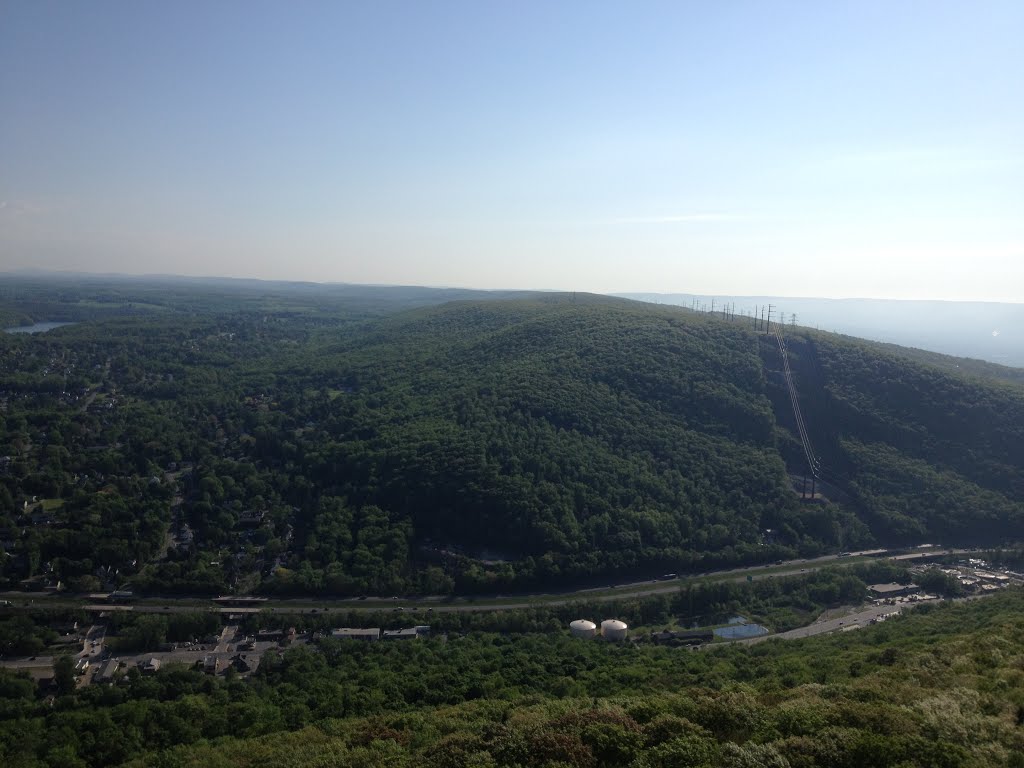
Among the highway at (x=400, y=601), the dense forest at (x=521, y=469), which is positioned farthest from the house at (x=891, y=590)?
the highway at (x=400, y=601)

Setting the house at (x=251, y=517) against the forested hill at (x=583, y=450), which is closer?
the forested hill at (x=583, y=450)

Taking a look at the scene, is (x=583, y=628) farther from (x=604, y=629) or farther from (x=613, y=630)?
(x=613, y=630)

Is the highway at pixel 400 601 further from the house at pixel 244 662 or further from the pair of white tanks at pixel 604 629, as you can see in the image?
the house at pixel 244 662

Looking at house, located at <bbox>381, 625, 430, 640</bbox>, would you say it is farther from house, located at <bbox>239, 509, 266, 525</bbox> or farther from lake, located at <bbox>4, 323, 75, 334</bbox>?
lake, located at <bbox>4, 323, 75, 334</bbox>

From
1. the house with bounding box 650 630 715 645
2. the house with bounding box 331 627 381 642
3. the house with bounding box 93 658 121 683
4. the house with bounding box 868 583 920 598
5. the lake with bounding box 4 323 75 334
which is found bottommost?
the house with bounding box 93 658 121 683

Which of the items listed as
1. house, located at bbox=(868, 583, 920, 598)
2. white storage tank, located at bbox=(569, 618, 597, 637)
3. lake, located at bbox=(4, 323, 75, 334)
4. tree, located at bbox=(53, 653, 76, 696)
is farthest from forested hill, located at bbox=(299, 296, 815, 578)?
lake, located at bbox=(4, 323, 75, 334)

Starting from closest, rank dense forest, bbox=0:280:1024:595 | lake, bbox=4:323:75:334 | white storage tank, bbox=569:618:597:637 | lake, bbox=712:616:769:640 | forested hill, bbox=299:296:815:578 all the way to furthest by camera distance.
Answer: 1. white storage tank, bbox=569:618:597:637
2. lake, bbox=712:616:769:640
3. dense forest, bbox=0:280:1024:595
4. forested hill, bbox=299:296:815:578
5. lake, bbox=4:323:75:334

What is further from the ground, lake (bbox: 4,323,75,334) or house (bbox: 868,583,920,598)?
lake (bbox: 4,323,75,334)

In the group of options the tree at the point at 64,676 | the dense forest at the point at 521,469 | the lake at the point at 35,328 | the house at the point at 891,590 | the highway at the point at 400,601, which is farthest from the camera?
the lake at the point at 35,328
